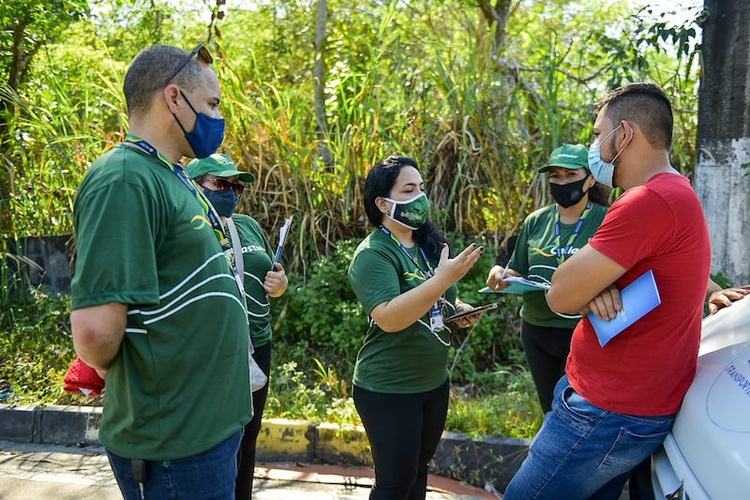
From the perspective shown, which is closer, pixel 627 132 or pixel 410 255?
pixel 627 132

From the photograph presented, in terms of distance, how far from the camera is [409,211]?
11.0ft

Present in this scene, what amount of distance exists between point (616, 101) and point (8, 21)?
606 cm

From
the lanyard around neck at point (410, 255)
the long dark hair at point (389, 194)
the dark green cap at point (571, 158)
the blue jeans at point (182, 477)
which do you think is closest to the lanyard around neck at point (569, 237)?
the dark green cap at point (571, 158)

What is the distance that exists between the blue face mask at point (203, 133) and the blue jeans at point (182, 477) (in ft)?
2.98

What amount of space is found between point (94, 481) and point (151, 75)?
3.28 m

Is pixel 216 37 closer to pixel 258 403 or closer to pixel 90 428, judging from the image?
pixel 90 428

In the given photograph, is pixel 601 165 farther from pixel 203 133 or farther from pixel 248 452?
pixel 248 452

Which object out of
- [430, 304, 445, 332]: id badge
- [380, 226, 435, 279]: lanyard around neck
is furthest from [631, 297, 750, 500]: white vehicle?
[380, 226, 435, 279]: lanyard around neck

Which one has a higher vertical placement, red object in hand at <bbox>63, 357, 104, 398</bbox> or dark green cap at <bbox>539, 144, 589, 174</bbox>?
dark green cap at <bbox>539, 144, 589, 174</bbox>

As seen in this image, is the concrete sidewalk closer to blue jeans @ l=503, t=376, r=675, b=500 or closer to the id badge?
the id badge

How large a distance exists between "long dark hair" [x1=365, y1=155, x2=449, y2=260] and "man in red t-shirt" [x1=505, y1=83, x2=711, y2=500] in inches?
42.9

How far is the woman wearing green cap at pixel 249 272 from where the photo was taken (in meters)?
3.68

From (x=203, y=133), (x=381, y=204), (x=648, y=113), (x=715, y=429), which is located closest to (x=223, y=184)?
(x=381, y=204)

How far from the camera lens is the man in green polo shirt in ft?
6.23
